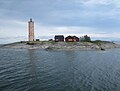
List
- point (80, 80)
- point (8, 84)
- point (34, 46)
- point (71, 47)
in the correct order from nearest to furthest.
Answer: point (8, 84) → point (80, 80) → point (71, 47) → point (34, 46)

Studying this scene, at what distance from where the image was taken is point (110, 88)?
93.6 ft

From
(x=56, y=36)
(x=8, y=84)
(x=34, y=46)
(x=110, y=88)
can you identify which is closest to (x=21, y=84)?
(x=8, y=84)

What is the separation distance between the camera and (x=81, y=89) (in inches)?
1101

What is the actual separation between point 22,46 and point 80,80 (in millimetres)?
129548

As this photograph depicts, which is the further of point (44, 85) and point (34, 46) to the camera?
point (34, 46)

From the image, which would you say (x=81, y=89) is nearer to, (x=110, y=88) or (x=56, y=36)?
(x=110, y=88)

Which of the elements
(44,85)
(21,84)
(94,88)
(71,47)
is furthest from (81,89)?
(71,47)

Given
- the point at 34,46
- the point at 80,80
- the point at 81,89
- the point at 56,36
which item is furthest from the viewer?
the point at 56,36

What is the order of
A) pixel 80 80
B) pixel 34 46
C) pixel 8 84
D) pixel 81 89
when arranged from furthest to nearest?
pixel 34 46 < pixel 80 80 < pixel 8 84 < pixel 81 89

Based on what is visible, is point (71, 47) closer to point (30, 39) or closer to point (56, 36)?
point (56, 36)

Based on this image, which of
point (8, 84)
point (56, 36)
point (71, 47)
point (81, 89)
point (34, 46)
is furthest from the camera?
point (56, 36)

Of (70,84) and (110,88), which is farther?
(70,84)

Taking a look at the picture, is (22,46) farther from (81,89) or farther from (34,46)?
(81,89)

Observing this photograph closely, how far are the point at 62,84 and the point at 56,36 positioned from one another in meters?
147
